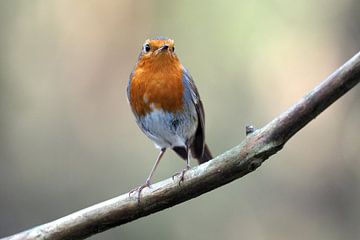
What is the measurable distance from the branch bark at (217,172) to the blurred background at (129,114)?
3.48 meters

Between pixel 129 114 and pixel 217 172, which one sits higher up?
pixel 129 114

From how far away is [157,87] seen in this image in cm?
469

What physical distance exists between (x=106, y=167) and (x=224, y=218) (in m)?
1.47

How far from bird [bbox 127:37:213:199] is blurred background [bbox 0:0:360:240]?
2411 millimetres

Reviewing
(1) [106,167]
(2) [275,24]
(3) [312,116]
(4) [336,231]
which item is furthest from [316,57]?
(3) [312,116]

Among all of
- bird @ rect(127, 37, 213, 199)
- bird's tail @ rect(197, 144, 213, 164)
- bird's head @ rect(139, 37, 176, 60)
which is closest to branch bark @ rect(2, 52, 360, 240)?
bird @ rect(127, 37, 213, 199)

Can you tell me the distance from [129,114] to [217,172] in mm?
4555

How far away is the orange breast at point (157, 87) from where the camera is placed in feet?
15.4

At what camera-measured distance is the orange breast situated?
4707 mm

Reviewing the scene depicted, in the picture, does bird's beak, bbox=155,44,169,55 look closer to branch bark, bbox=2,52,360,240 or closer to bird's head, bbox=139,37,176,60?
bird's head, bbox=139,37,176,60

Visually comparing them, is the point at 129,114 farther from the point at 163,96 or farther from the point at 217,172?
the point at 217,172

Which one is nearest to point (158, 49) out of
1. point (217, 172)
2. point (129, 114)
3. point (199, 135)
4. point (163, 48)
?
point (163, 48)

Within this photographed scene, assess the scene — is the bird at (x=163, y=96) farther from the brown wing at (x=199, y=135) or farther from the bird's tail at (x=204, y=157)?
the bird's tail at (x=204, y=157)

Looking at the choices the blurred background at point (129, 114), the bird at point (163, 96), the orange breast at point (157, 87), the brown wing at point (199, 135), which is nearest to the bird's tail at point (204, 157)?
the brown wing at point (199, 135)
